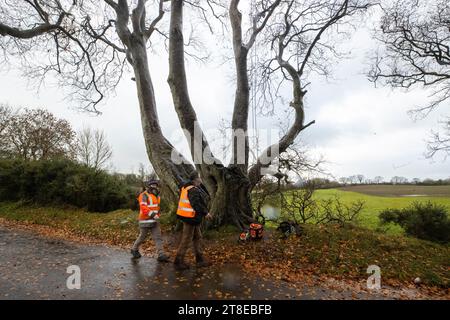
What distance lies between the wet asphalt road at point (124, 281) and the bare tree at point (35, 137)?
25.4m

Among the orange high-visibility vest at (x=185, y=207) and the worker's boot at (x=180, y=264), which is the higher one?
the orange high-visibility vest at (x=185, y=207)

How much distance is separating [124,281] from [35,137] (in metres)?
30.7

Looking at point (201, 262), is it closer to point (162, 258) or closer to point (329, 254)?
point (162, 258)

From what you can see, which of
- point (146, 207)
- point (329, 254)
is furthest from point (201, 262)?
point (329, 254)

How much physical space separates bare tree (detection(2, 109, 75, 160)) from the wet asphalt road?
25.4 metres

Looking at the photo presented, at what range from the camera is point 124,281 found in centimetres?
513

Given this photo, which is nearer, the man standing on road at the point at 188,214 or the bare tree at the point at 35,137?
the man standing on road at the point at 188,214

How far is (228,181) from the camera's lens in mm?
8773

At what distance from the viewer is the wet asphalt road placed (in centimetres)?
459

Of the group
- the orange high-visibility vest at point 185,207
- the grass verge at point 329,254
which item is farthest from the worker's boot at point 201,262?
the orange high-visibility vest at point 185,207

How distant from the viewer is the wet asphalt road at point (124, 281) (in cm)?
459

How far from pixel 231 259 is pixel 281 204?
565 cm

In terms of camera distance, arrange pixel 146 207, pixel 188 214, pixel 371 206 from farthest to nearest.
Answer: pixel 371 206 → pixel 146 207 → pixel 188 214

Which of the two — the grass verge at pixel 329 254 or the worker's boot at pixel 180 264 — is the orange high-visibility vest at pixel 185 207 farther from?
the grass verge at pixel 329 254
